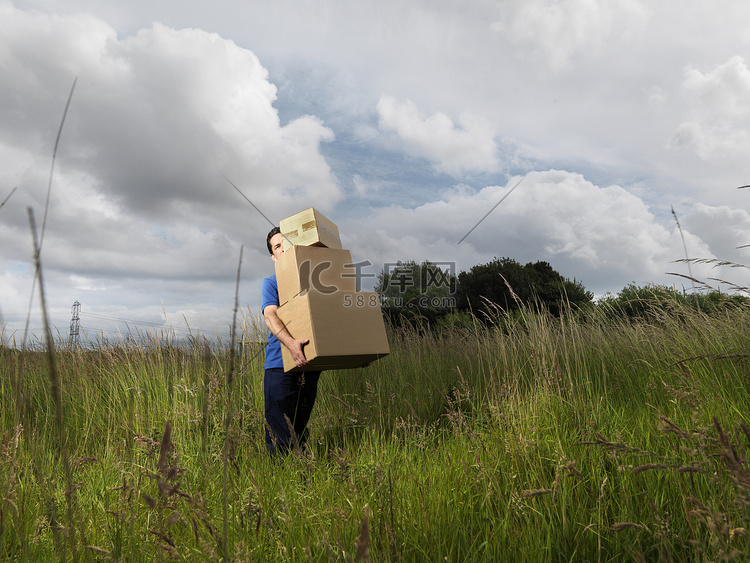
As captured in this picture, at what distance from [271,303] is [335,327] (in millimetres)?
662

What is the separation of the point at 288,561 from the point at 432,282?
17778 mm

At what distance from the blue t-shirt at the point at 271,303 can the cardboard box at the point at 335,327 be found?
140mm

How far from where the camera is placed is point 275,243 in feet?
12.4

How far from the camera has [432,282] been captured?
63.0ft

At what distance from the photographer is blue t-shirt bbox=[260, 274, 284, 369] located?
3.48m

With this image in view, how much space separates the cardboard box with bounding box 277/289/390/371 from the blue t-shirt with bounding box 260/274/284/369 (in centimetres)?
14

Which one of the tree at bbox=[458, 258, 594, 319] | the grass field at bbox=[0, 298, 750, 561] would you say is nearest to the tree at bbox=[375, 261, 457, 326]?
the tree at bbox=[458, 258, 594, 319]

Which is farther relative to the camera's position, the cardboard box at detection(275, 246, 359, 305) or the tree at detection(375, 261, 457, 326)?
the tree at detection(375, 261, 457, 326)

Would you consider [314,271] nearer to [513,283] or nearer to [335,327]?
[335,327]

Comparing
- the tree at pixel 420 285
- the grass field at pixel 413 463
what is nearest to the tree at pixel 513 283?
the tree at pixel 420 285

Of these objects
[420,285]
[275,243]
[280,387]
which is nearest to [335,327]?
[280,387]

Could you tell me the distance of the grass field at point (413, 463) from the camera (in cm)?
143

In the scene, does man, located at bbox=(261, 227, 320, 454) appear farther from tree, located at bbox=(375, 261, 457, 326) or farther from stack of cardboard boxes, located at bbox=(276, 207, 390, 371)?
tree, located at bbox=(375, 261, 457, 326)

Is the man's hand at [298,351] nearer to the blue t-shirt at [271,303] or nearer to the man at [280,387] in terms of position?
the man at [280,387]
